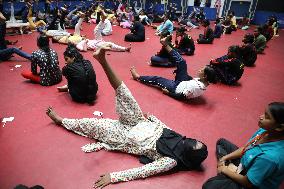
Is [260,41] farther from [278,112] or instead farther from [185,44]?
[278,112]

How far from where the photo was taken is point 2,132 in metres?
3.22

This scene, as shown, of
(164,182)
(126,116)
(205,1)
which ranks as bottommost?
(164,182)

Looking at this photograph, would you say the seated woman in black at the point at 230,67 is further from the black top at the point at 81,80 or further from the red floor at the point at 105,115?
the black top at the point at 81,80

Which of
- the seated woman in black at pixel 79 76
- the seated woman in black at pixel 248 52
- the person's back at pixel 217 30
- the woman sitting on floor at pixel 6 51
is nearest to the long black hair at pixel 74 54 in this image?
the seated woman in black at pixel 79 76

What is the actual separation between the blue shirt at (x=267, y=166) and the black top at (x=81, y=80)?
8.79 ft

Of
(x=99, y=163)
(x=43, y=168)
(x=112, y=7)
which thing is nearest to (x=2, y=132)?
(x=43, y=168)

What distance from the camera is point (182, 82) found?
4.27 meters

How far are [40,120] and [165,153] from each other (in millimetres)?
1977

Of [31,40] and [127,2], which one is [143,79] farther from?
[127,2]

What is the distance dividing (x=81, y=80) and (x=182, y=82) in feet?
5.59

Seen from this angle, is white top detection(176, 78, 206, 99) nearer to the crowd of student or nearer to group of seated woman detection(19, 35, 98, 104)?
the crowd of student

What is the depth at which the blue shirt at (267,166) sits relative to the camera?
5.70 ft

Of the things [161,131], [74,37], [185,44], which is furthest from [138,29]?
[161,131]

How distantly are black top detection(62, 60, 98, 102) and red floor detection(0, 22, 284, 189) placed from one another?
0.15 metres
